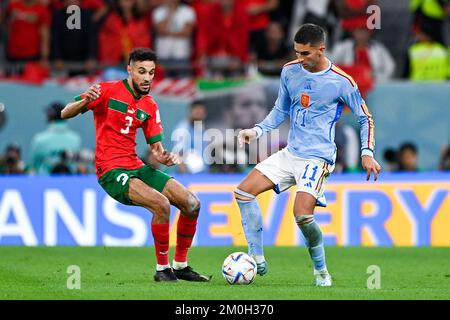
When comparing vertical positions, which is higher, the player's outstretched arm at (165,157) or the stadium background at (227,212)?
the player's outstretched arm at (165,157)

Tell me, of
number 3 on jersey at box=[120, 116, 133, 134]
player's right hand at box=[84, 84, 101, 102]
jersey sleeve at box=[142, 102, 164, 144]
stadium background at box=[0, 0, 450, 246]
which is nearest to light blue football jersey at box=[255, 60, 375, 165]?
jersey sleeve at box=[142, 102, 164, 144]

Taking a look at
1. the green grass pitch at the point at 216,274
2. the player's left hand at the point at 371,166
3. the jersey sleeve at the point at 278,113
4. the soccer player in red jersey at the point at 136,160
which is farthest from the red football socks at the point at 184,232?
the player's left hand at the point at 371,166

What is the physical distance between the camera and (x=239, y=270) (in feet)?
37.1

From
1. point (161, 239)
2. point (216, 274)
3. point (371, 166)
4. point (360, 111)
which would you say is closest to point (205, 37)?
point (216, 274)

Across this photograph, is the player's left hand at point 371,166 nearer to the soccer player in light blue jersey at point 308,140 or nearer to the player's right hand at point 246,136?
the soccer player in light blue jersey at point 308,140

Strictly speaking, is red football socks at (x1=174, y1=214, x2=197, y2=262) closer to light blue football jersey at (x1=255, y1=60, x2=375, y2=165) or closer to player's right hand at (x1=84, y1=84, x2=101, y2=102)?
light blue football jersey at (x1=255, y1=60, x2=375, y2=165)

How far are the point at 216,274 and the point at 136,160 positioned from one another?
1609mm

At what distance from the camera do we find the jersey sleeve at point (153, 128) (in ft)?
38.9

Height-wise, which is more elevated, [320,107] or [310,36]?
[310,36]

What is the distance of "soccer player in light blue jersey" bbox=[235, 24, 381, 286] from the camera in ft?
36.8

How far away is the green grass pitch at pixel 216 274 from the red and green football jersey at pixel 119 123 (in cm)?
119

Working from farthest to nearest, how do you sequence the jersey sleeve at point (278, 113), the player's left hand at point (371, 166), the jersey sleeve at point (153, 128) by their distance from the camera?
the jersey sleeve at point (153, 128)
the jersey sleeve at point (278, 113)
the player's left hand at point (371, 166)

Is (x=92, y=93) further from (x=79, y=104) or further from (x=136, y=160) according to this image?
(x=136, y=160)

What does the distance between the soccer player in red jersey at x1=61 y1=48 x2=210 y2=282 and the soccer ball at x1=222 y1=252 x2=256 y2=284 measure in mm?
508
